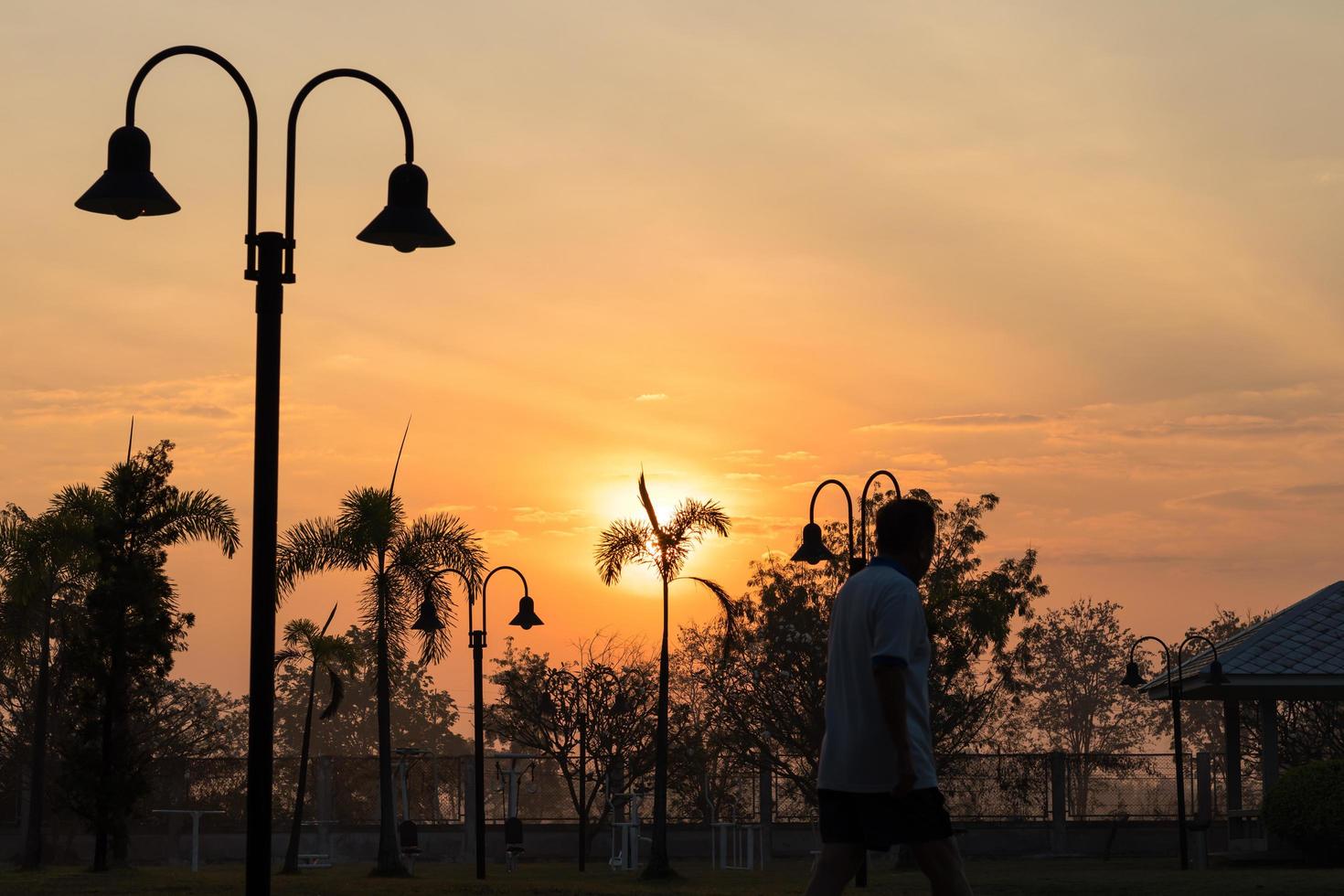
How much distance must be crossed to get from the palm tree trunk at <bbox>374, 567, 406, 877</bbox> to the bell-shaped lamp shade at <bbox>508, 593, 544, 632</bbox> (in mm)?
3020

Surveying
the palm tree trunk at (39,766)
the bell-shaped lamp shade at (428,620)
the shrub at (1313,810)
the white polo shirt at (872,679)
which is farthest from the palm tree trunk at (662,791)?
the white polo shirt at (872,679)

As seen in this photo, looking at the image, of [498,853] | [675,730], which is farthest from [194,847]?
[675,730]

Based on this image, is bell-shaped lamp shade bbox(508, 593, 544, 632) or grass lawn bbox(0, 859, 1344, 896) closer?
grass lawn bbox(0, 859, 1344, 896)

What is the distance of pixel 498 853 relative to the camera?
39906 mm

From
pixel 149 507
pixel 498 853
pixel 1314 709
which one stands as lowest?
pixel 498 853

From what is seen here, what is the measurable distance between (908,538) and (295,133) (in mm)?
4996

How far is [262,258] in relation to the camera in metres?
9.56

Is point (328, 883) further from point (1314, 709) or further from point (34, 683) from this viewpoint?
point (1314, 709)

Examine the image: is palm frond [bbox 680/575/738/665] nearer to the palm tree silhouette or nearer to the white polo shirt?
the palm tree silhouette

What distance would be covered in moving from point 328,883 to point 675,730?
21.1 meters

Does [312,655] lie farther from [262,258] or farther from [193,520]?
[262,258]

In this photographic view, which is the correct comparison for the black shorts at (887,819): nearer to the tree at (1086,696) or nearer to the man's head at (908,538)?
the man's head at (908,538)

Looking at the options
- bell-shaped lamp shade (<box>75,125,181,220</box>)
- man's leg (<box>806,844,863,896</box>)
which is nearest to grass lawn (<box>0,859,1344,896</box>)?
bell-shaped lamp shade (<box>75,125,181,220</box>)

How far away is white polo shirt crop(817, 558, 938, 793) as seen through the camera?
6.84m
